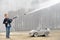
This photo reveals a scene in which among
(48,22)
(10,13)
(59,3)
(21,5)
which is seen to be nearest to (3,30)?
(10,13)

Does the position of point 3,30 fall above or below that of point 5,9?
below

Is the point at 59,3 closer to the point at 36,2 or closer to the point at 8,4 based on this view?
the point at 36,2

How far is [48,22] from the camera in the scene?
23.8 m

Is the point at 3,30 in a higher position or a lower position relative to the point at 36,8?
lower

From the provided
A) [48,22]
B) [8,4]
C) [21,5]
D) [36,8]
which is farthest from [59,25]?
[8,4]

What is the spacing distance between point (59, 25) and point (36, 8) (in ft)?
10.9

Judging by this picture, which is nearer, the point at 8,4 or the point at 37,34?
the point at 37,34

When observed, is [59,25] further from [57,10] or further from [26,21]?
[26,21]

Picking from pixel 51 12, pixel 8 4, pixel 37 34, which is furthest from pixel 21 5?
pixel 37 34

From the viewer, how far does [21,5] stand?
24.6 meters

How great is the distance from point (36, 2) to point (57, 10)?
8.54 ft

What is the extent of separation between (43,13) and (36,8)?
38.4 inches

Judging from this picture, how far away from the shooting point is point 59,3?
24469mm

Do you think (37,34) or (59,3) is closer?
(37,34)
